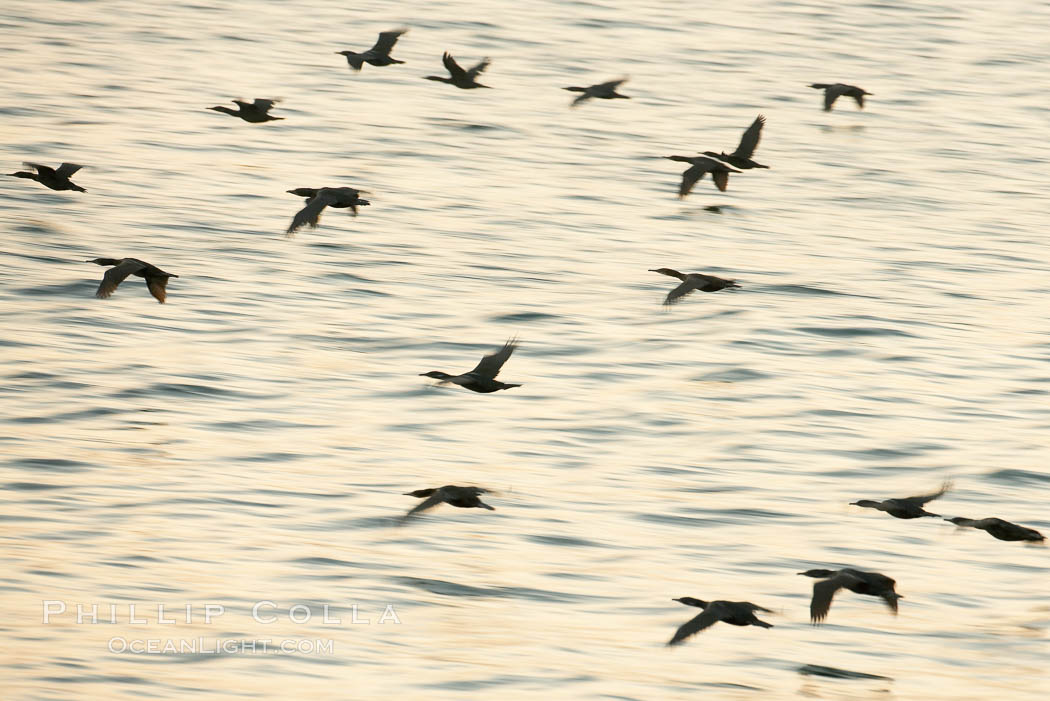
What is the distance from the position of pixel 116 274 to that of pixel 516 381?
437cm

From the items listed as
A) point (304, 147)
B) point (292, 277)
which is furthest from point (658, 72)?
point (292, 277)

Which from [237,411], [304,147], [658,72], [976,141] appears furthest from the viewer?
[658,72]

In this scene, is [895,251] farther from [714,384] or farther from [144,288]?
[144,288]

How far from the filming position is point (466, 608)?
14.6 m

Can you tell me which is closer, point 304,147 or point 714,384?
point 714,384

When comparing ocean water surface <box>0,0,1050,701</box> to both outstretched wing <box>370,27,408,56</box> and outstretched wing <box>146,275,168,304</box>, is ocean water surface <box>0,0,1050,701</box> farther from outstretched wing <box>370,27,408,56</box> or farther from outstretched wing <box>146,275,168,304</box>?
outstretched wing <box>370,27,408,56</box>

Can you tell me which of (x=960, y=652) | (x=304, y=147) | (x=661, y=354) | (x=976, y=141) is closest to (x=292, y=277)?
(x=661, y=354)

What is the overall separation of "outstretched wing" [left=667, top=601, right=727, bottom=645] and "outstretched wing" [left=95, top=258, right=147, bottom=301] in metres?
7.45

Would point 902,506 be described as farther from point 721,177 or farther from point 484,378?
point 721,177

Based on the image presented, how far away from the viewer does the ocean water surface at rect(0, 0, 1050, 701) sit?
46.4 feet

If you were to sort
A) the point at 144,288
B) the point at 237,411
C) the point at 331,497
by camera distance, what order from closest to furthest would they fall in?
the point at 331,497 < the point at 237,411 < the point at 144,288

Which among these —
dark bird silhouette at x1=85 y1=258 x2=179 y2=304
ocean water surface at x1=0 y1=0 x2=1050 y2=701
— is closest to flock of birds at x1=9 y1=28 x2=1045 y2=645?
dark bird silhouette at x1=85 y1=258 x2=179 y2=304

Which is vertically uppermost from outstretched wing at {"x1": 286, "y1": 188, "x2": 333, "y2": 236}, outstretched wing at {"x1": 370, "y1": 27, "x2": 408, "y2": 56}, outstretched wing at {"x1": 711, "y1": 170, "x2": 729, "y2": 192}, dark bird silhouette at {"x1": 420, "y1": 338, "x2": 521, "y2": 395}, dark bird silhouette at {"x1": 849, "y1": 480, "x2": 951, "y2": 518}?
outstretched wing at {"x1": 370, "y1": 27, "x2": 408, "y2": 56}

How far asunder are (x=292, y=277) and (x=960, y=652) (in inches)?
482
